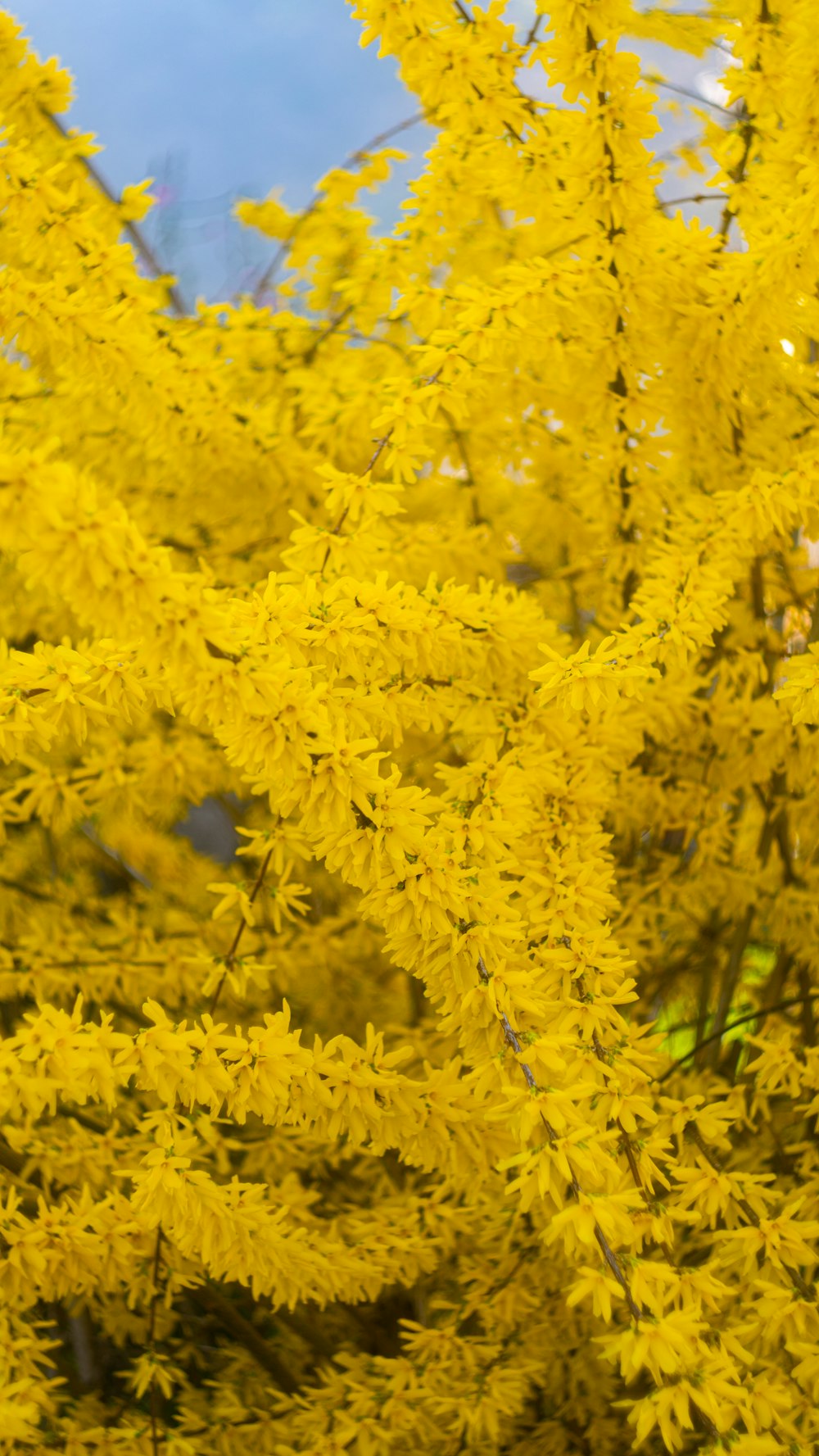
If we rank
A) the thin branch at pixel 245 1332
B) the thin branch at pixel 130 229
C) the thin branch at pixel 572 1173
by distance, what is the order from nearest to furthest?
the thin branch at pixel 572 1173 → the thin branch at pixel 245 1332 → the thin branch at pixel 130 229

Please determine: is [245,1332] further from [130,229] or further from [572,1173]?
[130,229]

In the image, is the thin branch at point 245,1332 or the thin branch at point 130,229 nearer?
the thin branch at point 245,1332

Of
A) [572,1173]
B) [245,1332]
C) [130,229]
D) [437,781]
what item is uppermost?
[130,229]

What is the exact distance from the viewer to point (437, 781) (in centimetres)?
132

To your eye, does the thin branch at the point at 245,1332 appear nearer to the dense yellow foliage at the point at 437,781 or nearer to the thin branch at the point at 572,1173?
the dense yellow foliage at the point at 437,781

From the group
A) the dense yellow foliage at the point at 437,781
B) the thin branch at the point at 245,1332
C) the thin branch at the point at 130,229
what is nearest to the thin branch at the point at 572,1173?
the dense yellow foliage at the point at 437,781

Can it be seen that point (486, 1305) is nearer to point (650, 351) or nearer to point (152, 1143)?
point (152, 1143)

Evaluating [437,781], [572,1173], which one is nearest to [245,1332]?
[572,1173]

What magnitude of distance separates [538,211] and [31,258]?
0.45 m

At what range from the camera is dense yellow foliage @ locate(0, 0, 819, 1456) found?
618mm

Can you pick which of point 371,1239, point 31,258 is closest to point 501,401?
point 31,258

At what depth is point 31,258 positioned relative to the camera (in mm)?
946

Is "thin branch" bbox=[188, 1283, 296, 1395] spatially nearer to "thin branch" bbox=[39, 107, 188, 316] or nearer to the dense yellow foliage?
the dense yellow foliage

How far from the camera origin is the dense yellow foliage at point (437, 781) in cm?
62
